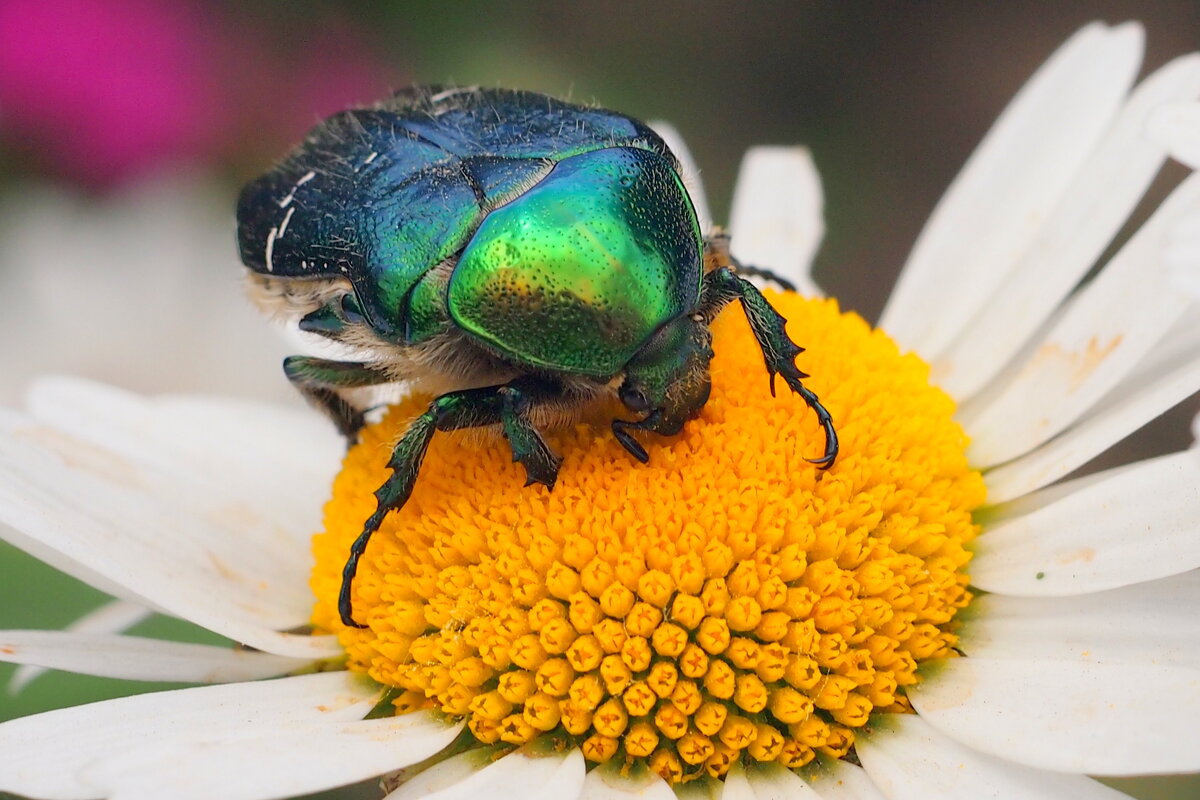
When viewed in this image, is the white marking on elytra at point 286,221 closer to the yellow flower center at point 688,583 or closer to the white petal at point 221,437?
the yellow flower center at point 688,583

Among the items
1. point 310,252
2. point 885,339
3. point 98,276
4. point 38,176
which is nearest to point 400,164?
point 310,252

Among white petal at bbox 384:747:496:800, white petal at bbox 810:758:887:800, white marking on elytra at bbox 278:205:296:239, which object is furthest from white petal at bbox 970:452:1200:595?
white marking on elytra at bbox 278:205:296:239

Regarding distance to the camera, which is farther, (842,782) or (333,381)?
(333,381)

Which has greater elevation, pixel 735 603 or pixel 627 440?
pixel 627 440

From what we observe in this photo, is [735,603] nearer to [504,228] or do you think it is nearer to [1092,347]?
[504,228]

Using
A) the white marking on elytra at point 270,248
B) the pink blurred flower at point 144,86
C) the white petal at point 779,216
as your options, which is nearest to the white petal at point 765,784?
the white marking on elytra at point 270,248

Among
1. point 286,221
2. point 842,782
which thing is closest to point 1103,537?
point 842,782

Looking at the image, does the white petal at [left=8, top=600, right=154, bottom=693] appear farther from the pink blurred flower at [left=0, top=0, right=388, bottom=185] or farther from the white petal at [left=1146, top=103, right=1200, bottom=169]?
the pink blurred flower at [left=0, top=0, right=388, bottom=185]

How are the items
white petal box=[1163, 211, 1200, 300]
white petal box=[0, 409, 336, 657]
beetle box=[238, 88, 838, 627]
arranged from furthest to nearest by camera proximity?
white petal box=[0, 409, 336, 657] < beetle box=[238, 88, 838, 627] < white petal box=[1163, 211, 1200, 300]
